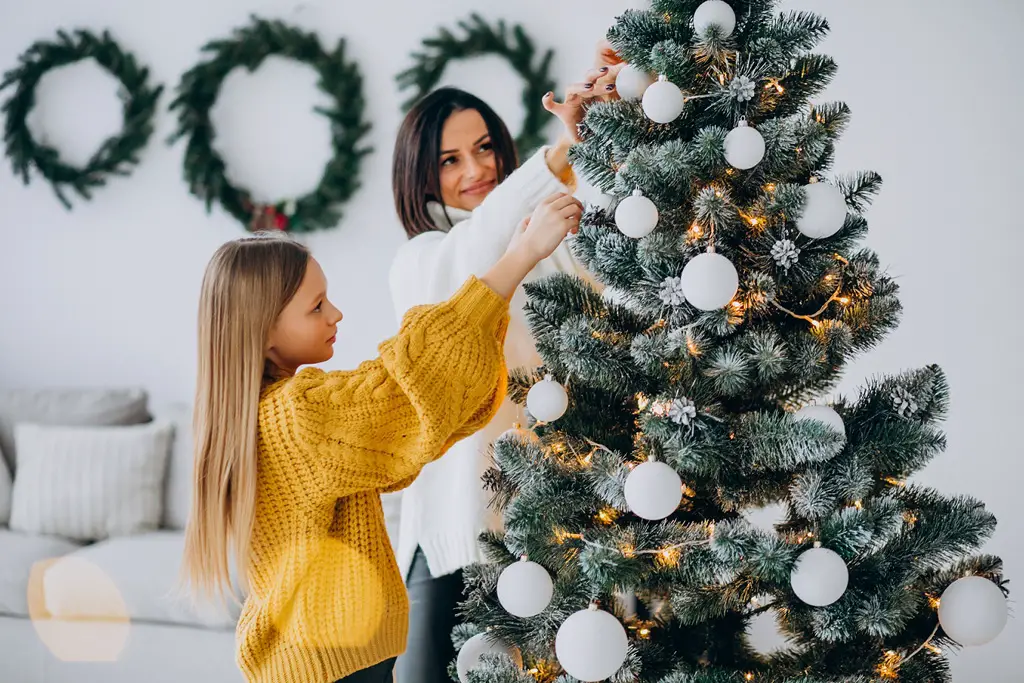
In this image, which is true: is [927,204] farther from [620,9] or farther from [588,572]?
[588,572]

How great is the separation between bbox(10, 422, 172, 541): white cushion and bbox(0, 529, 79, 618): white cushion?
7cm

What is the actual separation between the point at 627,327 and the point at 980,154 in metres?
1.54

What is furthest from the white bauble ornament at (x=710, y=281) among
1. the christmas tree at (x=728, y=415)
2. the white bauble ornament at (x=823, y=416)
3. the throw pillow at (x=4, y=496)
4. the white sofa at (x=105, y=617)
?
the throw pillow at (x=4, y=496)

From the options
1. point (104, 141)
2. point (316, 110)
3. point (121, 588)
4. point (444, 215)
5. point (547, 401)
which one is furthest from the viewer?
point (104, 141)

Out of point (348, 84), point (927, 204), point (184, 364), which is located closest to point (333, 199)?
point (348, 84)

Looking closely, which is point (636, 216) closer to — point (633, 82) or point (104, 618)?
point (633, 82)

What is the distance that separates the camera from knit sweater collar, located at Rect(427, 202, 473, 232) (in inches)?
57.9

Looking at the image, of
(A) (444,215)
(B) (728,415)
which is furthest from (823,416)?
(A) (444,215)

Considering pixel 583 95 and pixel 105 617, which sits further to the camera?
pixel 105 617

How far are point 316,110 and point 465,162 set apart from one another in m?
1.29

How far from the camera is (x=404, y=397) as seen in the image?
0.98 m

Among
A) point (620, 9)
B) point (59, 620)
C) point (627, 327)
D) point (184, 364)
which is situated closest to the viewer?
point (627, 327)

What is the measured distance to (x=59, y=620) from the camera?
2197mm

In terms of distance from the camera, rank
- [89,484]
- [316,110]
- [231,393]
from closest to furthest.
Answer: [231,393]
[89,484]
[316,110]
